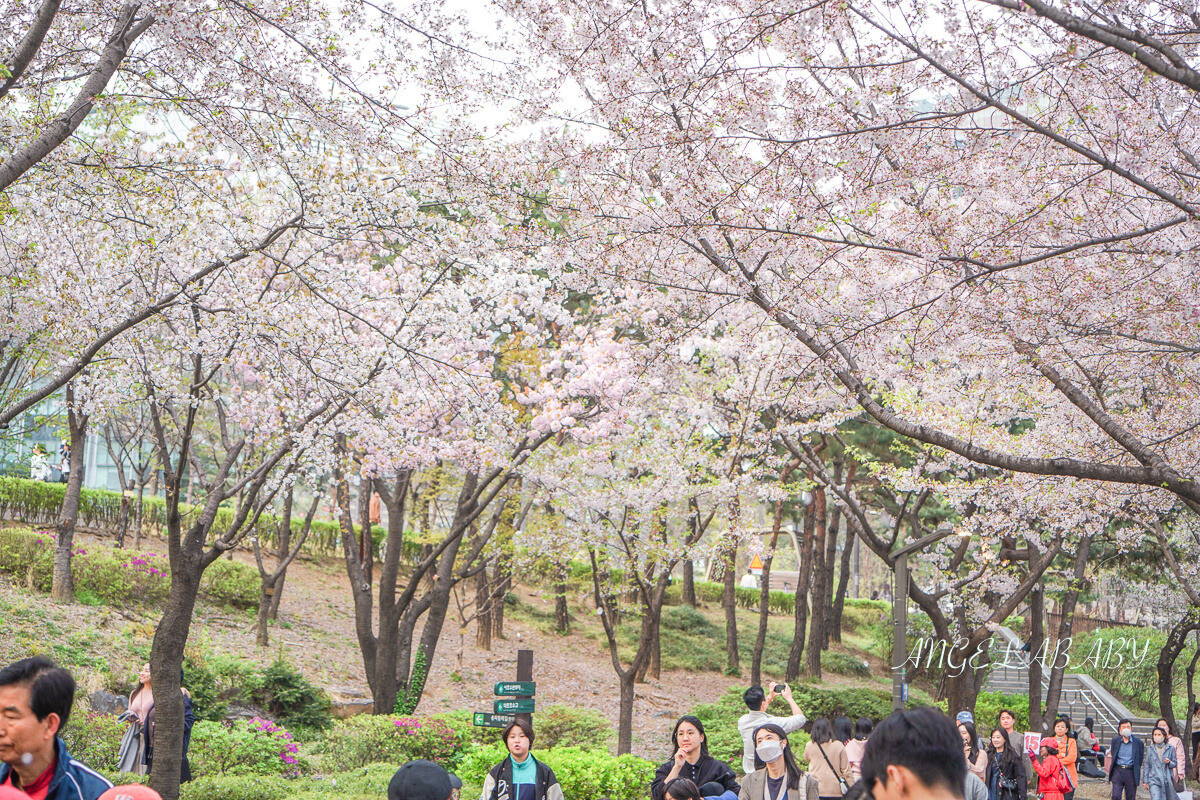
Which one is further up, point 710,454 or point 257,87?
point 257,87

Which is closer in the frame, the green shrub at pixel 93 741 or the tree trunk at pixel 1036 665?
the green shrub at pixel 93 741

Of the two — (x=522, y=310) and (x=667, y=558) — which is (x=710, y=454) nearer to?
(x=667, y=558)

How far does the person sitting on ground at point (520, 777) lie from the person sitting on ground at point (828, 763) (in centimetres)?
193

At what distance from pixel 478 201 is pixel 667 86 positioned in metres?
1.96

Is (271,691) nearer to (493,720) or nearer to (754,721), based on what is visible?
(493,720)

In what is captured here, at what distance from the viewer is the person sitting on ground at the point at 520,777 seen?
18.4ft

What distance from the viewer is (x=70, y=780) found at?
9.22ft

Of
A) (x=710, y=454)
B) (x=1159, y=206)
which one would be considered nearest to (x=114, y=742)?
(x=710, y=454)

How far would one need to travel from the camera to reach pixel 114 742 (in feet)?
31.3

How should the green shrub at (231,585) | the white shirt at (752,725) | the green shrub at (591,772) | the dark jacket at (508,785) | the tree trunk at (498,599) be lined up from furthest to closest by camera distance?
the tree trunk at (498,599)
the green shrub at (231,585)
the green shrub at (591,772)
the white shirt at (752,725)
the dark jacket at (508,785)

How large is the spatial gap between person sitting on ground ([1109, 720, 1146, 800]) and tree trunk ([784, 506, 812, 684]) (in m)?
8.38

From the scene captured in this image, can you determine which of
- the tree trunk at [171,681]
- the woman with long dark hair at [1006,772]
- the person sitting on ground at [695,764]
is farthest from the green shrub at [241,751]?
the woman with long dark hair at [1006,772]

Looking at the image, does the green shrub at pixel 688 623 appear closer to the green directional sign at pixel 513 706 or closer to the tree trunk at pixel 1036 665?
the tree trunk at pixel 1036 665

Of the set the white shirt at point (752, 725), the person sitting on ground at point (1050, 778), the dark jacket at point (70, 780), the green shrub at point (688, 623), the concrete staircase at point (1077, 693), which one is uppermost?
the dark jacket at point (70, 780)
